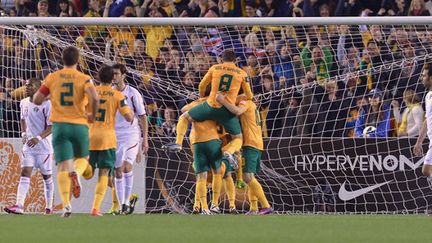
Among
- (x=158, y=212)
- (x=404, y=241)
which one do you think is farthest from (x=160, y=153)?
(x=404, y=241)

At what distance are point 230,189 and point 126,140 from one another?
5.61ft

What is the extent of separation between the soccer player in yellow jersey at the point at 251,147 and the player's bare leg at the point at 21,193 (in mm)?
2926

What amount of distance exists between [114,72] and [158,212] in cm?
288

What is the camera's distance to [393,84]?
63.1ft

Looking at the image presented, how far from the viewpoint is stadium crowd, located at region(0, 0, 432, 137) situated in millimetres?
19266

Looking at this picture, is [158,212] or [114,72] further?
[158,212]

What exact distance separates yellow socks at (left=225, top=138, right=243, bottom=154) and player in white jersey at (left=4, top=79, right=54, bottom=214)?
8.22 feet

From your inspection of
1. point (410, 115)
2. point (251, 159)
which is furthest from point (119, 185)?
point (410, 115)

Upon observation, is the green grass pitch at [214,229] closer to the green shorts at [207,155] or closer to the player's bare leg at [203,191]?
the player's bare leg at [203,191]

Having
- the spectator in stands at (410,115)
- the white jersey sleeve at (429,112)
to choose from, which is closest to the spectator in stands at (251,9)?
the spectator in stands at (410,115)

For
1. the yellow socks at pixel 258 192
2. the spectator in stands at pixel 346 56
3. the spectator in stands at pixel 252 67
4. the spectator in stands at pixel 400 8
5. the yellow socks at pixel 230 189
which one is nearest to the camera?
the yellow socks at pixel 258 192

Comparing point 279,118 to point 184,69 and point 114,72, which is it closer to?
point 184,69

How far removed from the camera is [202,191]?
1764cm

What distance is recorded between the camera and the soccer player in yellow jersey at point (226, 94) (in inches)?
687
